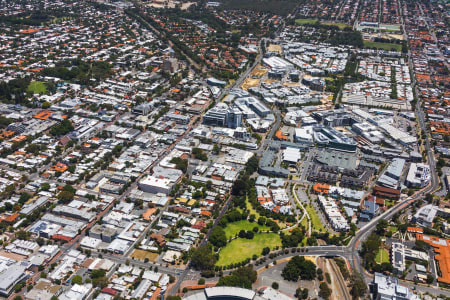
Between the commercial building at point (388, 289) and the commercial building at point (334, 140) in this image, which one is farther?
the commercial building at point (334, 140)

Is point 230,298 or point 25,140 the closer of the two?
point 230,298

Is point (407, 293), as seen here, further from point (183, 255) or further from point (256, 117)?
point (256, 117)

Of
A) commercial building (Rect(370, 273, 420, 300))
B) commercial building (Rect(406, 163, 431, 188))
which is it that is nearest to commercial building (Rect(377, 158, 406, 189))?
commercial building (Rect(406, 163, 431, 188))

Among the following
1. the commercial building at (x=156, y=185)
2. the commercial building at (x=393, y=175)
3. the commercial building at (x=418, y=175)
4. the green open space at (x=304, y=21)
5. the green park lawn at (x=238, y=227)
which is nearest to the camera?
the green park lawn at (x=238, y=227)

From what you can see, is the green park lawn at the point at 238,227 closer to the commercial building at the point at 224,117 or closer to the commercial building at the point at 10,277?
the commercial building at the point at 10,277

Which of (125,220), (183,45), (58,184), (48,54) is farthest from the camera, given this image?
(183,45)

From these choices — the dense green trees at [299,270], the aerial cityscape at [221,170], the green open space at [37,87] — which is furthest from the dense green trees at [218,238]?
the green open space at [37,87]

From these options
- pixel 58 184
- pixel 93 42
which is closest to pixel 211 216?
pixel 58 184
